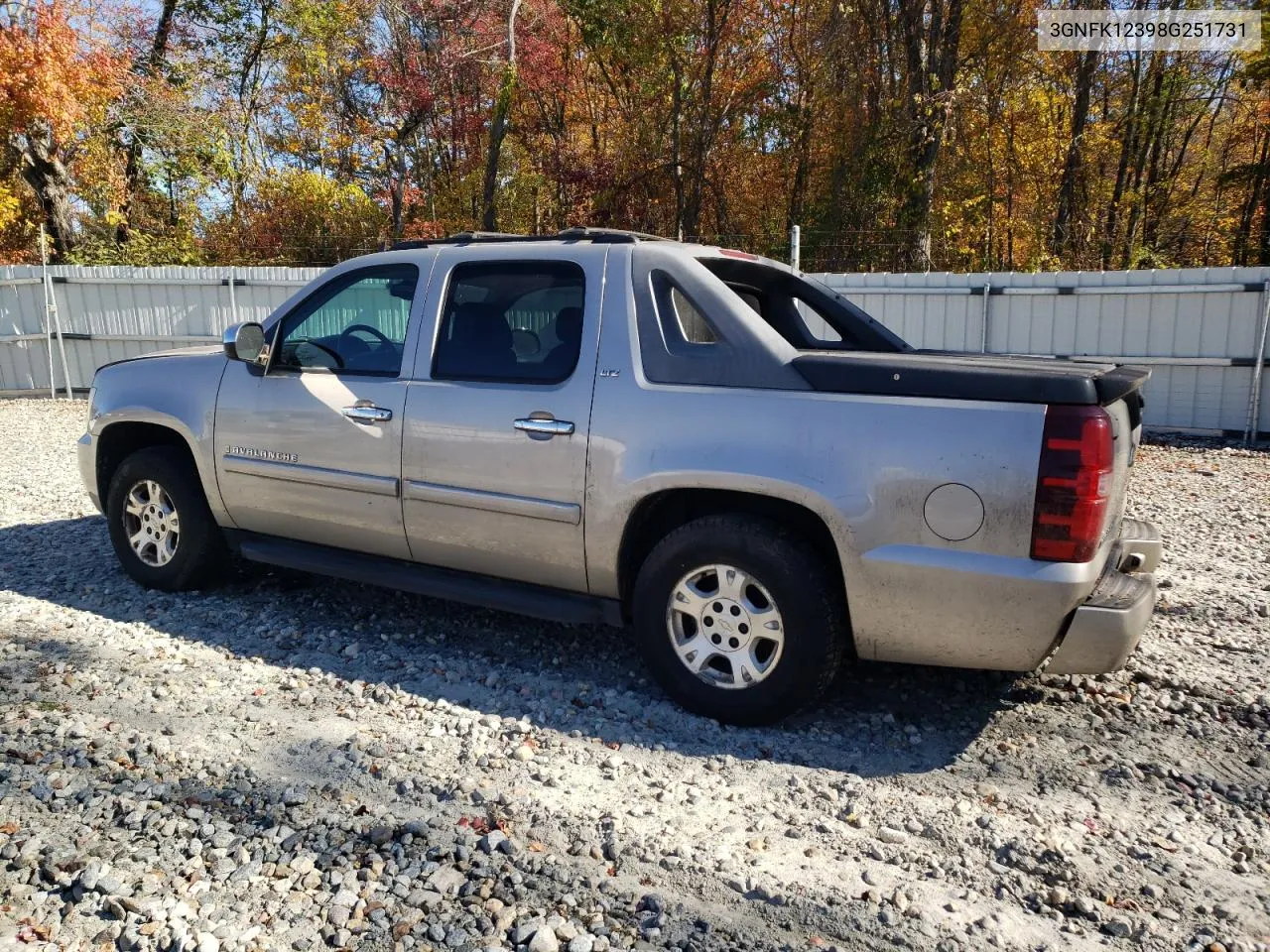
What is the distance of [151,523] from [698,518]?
3291 millimetres

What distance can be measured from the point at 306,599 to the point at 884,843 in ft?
11.7

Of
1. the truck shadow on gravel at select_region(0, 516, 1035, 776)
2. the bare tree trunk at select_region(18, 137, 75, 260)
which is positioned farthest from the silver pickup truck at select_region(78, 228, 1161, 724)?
the bare tree trunk at select_region(18, 137, 75, 260)

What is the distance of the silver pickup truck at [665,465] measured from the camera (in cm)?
334

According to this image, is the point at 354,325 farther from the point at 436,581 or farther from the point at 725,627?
the point at 725,627

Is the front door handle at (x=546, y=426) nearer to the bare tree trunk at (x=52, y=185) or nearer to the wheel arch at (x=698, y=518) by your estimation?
the wheel arch at (x=698, y=518)

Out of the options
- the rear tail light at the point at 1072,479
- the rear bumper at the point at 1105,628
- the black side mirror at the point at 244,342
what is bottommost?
the rear bumper at the point at 1105,628

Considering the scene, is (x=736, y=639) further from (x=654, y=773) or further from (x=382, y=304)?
(x=382, y=304)

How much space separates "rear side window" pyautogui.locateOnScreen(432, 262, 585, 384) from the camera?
421 cm

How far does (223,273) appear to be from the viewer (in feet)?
46.4

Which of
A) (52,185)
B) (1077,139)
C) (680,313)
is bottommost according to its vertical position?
(680,313)

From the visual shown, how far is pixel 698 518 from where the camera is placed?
3.98 m

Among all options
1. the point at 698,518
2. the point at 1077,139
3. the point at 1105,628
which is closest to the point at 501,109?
the point at 1077,139

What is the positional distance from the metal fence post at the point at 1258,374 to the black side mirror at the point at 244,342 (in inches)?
389

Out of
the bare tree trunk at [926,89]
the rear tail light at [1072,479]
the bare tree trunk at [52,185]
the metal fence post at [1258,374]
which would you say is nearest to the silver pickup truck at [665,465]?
the rear tail light at [1072,479]
